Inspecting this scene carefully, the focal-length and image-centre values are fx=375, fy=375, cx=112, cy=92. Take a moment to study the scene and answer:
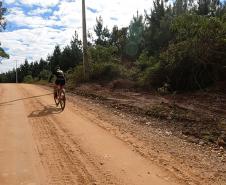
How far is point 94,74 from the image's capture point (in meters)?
31.5

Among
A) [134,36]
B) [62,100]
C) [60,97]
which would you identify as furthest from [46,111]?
[134,36]

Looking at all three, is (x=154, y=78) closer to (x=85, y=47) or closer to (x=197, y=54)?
(x=197, y=54)

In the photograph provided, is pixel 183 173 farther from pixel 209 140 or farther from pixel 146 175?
pixel 209 140

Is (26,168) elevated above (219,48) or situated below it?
below

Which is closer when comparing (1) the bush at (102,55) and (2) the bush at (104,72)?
(2) the bush at (104,72)

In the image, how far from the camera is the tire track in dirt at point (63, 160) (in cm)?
680

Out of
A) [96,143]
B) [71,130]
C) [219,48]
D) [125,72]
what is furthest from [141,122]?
[125,72]

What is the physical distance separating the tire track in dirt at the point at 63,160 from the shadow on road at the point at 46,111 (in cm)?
247

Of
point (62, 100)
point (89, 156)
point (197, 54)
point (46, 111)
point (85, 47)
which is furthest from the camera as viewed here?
point (85, 47)

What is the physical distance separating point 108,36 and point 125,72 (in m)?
25.5

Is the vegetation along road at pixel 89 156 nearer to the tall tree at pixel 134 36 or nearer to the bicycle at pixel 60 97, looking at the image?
the bicycle at pixel 60 97

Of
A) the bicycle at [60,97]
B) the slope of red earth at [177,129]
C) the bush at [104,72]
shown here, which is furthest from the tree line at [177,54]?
the bicycle at [60,97]

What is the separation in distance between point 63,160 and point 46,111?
773 centimetres

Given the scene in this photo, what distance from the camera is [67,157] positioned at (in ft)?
27.1
